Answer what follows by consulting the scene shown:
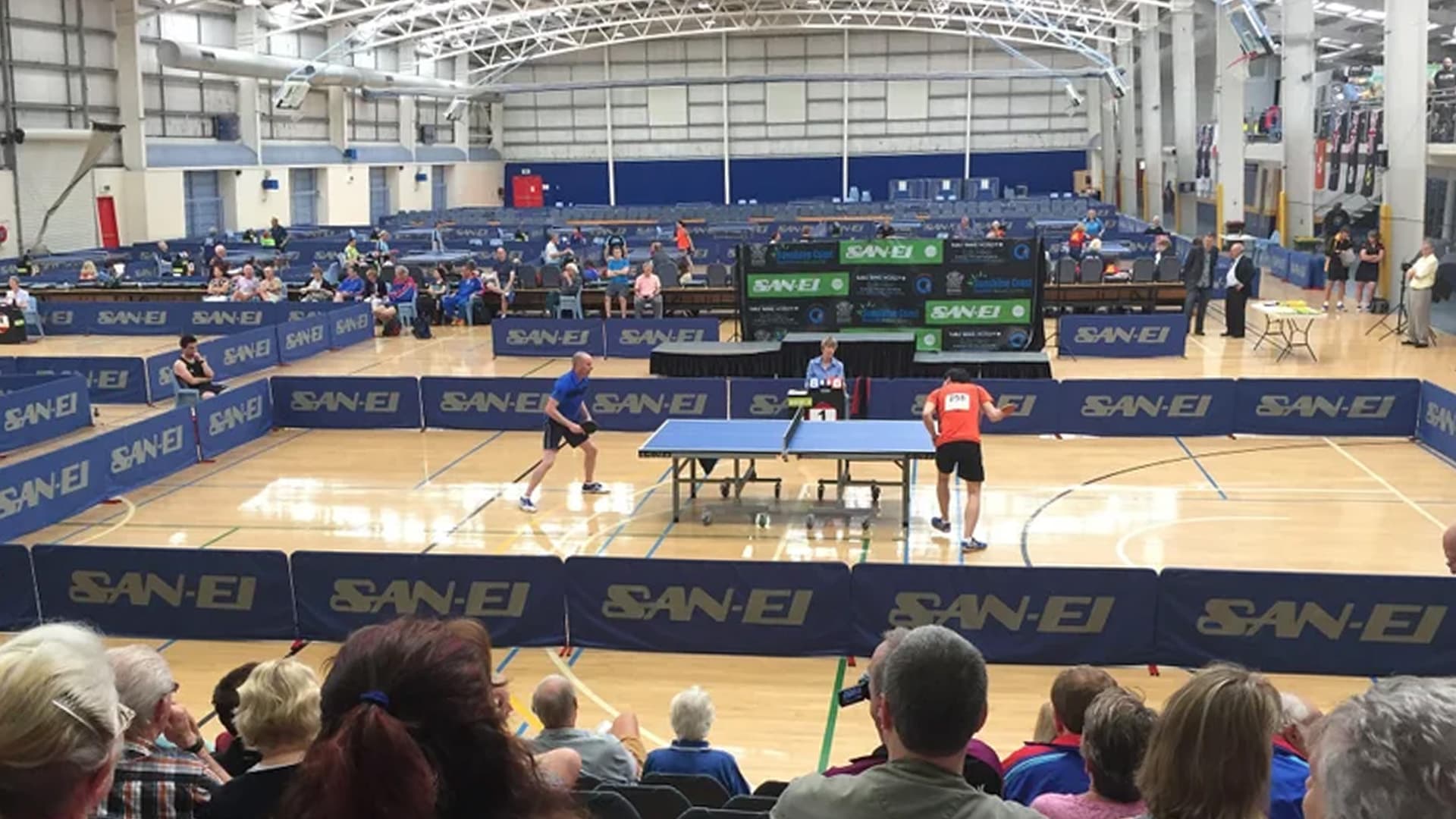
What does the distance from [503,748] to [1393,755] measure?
57.1 inches

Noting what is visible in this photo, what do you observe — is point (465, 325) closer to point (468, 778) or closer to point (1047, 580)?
point (1047, 580)

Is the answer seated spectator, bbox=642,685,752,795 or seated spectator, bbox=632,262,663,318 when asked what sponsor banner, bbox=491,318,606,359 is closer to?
seated spectator, bbox=632,262,663,318

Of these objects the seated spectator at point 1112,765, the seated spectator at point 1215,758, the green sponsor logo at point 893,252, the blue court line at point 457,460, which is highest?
the green sponsor logo at point 893,252

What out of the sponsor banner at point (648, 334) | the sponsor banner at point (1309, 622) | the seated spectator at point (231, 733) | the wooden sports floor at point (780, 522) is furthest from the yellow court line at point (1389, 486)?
the seated spectator at point (231, 733)

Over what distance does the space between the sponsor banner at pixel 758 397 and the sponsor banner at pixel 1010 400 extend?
5.9 inches

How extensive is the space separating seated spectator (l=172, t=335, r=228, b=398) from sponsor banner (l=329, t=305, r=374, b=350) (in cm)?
755

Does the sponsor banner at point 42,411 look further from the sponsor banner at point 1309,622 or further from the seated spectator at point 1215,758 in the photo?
the seated spectator at point 1215,758

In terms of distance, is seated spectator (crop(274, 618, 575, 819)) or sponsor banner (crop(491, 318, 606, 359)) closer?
seated spectator (crop(274, 618, 575, 819))

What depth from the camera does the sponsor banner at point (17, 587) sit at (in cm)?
1089

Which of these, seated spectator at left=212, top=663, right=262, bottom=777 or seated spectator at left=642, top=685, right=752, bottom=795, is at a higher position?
seated spectator at left=212, top=663, right=262, bottom=777

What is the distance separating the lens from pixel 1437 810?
6.43 ft

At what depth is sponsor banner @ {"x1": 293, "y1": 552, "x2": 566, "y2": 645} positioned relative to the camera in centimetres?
1045

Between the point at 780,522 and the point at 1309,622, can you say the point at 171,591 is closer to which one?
the point at 780,522

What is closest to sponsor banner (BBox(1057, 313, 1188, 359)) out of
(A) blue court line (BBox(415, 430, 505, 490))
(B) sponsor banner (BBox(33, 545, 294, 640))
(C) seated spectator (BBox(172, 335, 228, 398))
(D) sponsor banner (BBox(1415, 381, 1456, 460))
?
(D) sponsor banner (BBox(1415, 381, 1456, 460))
